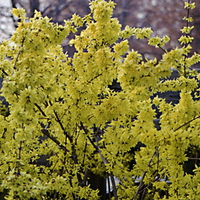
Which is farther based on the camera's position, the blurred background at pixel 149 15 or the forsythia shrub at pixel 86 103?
the blurred background at pixel 149 15

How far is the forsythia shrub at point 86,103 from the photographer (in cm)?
255

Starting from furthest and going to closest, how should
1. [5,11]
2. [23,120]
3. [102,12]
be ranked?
[5,11]
[102,12]
[23,120]

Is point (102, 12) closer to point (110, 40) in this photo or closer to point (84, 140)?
point (110, 40)

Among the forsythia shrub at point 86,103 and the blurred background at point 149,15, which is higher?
the blurred background at point 149,15

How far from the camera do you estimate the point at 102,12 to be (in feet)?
10.2

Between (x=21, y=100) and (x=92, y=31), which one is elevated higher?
(x=92, y=31)

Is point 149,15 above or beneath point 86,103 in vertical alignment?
above

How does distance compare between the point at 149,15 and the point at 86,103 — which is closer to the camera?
the point at 86,103

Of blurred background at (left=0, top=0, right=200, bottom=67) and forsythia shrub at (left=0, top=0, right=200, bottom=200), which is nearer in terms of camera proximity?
forsythia shrub at (left=0, top=0, right=200, bottom=200)

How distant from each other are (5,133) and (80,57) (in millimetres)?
1017

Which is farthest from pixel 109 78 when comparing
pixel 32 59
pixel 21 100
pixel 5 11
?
pixel 5 11

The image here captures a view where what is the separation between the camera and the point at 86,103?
3406mm

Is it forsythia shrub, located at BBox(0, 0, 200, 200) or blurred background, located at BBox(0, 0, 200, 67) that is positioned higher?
blurred background, located at BBox(0, 0, 200, 67)

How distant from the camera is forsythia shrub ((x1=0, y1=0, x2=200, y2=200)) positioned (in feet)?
8.38
